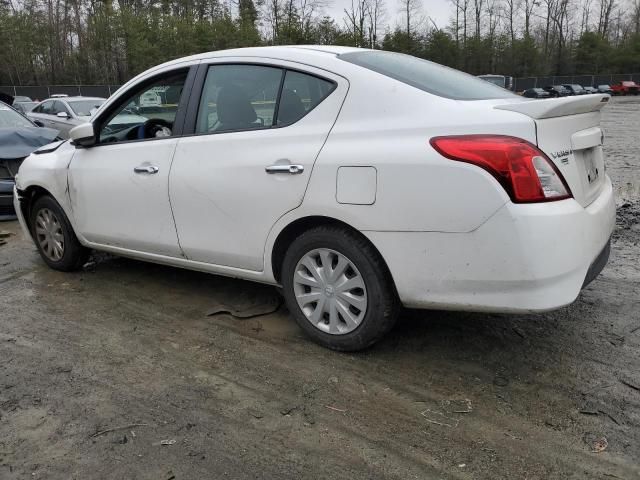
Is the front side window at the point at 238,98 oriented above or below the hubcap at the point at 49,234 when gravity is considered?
above

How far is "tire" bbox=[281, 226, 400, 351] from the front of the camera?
300cm

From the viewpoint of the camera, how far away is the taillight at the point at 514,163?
2.56 meters

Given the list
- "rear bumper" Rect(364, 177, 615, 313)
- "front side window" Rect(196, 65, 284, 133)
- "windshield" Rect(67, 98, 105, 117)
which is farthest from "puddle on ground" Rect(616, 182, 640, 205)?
"windshield" Rect(67, 98, 105, 117)

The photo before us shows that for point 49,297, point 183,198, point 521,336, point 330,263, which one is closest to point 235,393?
point 330,263

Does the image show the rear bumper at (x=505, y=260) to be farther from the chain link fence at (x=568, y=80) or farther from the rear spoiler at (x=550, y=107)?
the chain link fence at (x=568, y=80)

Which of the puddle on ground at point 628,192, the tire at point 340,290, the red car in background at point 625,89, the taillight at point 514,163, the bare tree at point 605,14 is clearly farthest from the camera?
the bare tree at point 605,14

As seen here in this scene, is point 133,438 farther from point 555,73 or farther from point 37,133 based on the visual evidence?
point 555,73

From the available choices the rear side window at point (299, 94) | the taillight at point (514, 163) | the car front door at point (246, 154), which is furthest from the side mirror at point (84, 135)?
the taillight at point (514, 163)

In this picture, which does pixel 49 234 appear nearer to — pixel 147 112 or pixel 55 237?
pixel 55 237

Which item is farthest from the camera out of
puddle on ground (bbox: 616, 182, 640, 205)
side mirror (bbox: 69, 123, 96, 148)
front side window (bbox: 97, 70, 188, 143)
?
puddle on ground (bbox: 616, 182, 640, 205)

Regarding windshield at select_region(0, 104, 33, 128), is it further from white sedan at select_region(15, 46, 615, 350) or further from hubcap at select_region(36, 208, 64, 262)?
white sedan at select_region(15, 46, 615, 350)

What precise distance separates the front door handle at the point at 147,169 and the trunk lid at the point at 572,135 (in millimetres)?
2249

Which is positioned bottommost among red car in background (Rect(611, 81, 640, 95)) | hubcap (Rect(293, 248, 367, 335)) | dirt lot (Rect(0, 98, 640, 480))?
dirt lot (Rect(0, 98, 640, 480))

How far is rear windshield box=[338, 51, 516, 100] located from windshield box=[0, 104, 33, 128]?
6643 millimetres
